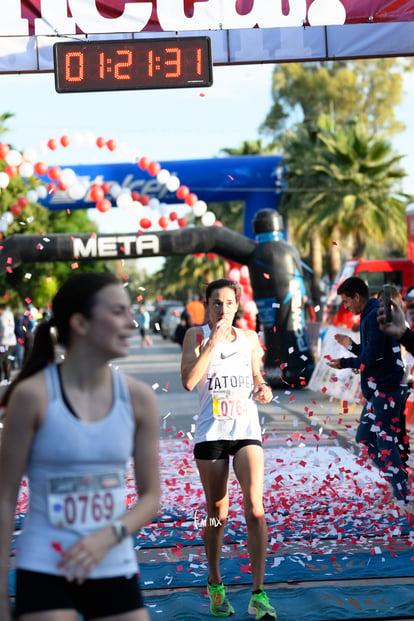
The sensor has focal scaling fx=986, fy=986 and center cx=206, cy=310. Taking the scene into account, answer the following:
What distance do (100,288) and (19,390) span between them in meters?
0.41

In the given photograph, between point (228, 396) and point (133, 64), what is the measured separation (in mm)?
3462

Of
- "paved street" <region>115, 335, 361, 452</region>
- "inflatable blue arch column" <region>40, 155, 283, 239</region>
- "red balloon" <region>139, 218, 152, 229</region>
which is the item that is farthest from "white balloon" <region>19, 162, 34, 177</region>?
"inflatable blue arch column" <region>40, 155, 283, 239</region>

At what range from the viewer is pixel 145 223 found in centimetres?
2248

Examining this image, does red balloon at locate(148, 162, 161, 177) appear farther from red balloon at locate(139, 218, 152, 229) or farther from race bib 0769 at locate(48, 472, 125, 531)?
race bib 0769 at locate(48, 472, 125, 531)

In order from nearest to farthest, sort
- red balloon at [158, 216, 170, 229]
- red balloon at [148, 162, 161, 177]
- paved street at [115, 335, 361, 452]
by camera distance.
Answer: paved street at [115, 335, 361, 452]
red balloon at [158, 216, 170, 229]
red balloon at [148, 162, 161, 177]

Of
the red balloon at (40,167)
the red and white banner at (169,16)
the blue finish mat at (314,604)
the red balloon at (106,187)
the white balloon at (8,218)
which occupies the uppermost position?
the red and white banner at (169,16)

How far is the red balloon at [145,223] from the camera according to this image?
22438 mm

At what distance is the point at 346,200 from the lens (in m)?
38.1

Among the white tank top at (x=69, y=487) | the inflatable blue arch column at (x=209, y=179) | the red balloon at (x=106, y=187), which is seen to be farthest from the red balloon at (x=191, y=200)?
the white tank top at (x=69, y=487)

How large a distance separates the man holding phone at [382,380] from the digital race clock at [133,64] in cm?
212

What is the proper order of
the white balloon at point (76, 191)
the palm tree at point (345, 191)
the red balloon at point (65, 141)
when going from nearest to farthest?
the red balloon at point (65, 141)
the white balloon at point (76, 191)
the palm tree at point (345, 191)

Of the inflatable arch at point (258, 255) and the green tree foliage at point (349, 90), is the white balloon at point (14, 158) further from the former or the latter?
the green tree foliage at point (349, 90)

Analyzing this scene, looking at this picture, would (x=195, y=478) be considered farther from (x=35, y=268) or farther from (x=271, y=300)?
(x=35, y=268)

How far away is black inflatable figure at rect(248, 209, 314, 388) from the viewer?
1988cm
